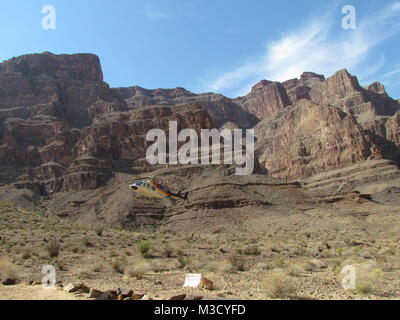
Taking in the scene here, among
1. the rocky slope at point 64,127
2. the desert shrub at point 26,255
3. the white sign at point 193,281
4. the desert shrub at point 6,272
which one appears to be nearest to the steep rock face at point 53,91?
the rocky slope at point 64,127

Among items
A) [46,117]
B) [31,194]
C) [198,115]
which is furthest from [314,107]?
[31,194]

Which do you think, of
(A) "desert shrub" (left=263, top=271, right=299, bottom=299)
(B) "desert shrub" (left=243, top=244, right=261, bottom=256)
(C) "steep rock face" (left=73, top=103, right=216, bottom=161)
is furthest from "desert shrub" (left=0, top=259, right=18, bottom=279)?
(C) "steep rock face" (left=73, top=103, right=216, bottom=161)

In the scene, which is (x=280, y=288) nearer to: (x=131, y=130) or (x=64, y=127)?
(x=131, y=130)

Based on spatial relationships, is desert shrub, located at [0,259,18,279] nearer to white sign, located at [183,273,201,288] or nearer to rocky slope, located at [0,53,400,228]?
white sign, located at [183,273,201,288]

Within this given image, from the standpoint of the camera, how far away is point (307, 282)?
48.6 ft

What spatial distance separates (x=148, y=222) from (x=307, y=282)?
5393cm

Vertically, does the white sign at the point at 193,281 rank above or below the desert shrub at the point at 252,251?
above

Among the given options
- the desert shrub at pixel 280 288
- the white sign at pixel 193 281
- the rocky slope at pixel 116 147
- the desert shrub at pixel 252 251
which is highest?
the rocky slope at pixel 116 147

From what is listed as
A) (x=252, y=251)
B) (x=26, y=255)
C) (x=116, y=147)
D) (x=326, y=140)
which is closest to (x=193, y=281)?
(x=26, y=255)

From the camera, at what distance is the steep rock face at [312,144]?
140 m

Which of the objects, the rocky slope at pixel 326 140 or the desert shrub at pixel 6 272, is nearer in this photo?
the desert shrub at pixel 6 272

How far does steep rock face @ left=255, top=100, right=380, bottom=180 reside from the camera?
459 feet

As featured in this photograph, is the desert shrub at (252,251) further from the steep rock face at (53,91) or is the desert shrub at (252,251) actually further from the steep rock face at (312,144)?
the steep rock face at (53,91)
